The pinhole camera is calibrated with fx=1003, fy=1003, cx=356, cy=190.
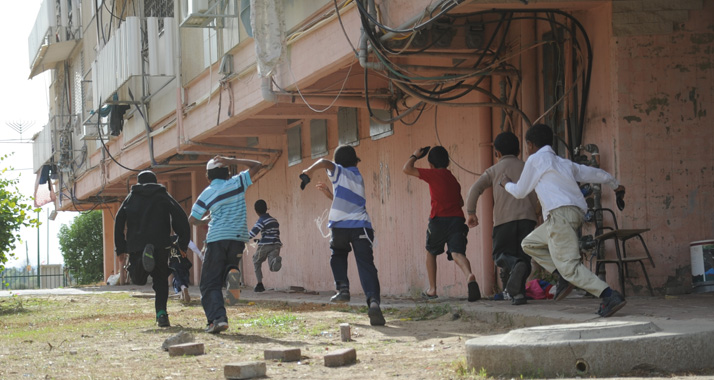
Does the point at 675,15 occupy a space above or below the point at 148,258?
above

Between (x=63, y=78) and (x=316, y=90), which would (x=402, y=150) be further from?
(x=63, y=78)

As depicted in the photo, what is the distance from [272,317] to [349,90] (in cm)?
511

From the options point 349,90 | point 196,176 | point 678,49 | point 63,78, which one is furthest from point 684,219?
point 63,78

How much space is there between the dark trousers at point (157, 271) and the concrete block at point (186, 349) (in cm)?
273

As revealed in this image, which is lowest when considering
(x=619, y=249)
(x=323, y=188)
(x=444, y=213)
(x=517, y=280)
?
(x=517, y=280)

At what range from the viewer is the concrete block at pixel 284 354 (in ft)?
22.8

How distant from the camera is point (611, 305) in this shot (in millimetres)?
7391

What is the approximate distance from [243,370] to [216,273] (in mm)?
3165

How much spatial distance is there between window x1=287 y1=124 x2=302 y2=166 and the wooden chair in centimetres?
974

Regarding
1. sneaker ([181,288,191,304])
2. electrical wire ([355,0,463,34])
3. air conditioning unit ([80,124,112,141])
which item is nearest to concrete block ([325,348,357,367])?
electrical wire ([355,0,463,34])

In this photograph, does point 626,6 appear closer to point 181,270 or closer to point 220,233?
point 220,233

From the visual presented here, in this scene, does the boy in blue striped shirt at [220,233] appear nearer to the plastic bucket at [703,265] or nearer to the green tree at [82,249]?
the plastic bucket at [703,265]

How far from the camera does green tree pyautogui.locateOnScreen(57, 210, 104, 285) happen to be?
4522 cm

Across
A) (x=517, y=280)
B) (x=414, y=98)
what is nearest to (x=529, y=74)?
(x=414, y=98)
